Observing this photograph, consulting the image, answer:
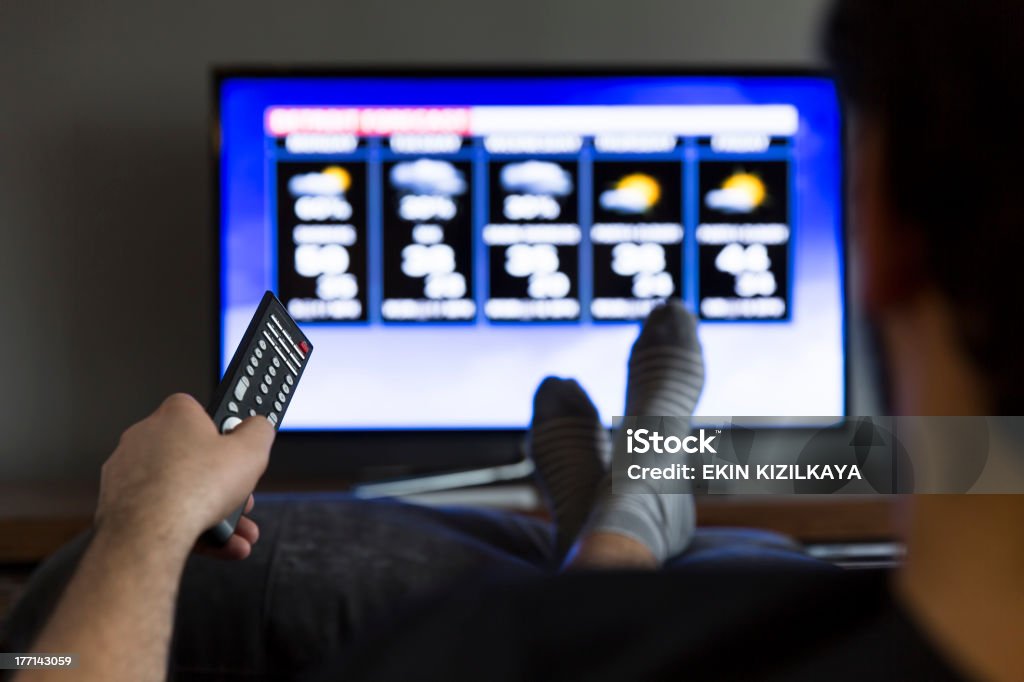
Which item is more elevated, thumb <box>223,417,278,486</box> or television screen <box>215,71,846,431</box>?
television screen <box>215,71,846,431</box>

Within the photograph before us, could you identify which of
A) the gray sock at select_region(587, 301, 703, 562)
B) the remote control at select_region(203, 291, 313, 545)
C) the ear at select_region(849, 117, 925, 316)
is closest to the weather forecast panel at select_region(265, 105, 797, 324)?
the gray sock at select_region(587, 301, 703, 562)

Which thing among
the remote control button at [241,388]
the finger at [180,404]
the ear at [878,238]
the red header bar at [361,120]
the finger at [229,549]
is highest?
the red header bar at [361,120]

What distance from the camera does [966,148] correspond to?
0.29 m

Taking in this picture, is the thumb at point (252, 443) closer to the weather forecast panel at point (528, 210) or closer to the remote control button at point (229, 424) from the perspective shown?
the remote control button at point (229, 424)

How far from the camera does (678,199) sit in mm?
1691

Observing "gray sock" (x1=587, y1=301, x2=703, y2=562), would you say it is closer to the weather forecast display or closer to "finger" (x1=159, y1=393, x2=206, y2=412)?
the weather forecast display

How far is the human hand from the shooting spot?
54cm

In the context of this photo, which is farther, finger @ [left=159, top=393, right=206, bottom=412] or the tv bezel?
the tv bezel

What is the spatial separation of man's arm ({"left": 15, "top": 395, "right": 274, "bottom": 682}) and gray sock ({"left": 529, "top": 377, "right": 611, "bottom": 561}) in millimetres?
755

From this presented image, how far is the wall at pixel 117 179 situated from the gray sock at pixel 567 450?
71 centimetres

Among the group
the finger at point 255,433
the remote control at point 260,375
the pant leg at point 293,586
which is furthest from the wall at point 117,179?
the finger at point 255,433

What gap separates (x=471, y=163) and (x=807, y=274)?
2.10 ft

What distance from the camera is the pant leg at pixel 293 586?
0.82m

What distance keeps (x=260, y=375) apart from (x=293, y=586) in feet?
0.82
